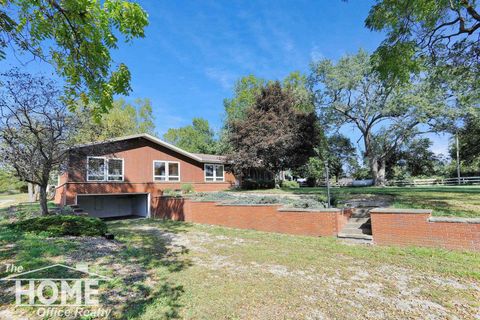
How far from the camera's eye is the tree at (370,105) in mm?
20844

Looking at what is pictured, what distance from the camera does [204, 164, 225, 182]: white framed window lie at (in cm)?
2084

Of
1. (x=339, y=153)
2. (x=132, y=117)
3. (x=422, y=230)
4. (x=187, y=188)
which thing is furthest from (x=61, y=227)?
(x=339, y=153)

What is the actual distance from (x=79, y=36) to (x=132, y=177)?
1375 cm

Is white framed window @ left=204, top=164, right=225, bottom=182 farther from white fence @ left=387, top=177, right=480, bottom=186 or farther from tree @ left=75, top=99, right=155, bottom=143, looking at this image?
white fence @ left=387, top=177, right=480, bottom=186

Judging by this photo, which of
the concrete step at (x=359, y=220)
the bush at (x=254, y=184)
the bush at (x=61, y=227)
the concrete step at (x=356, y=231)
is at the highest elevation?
the bush at (x=254, y=184)

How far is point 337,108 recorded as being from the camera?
2533 centimetres

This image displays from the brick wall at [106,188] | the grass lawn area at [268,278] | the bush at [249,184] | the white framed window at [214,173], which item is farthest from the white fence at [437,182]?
the grass lawn area at [268,278]

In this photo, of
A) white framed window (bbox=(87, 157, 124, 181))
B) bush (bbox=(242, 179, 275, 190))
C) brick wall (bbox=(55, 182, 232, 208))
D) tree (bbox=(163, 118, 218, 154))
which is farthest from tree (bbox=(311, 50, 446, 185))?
tree (bbox=(163, 118, 218, 154))

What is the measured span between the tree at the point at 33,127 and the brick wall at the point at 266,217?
18.9ft

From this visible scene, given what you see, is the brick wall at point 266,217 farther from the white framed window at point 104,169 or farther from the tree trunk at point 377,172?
the tree trunk at point 377,172

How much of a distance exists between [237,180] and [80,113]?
14988mm

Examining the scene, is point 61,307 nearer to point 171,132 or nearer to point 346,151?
point 346,151

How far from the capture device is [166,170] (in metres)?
18.1

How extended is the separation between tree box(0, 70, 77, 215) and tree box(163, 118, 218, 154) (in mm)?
34771
